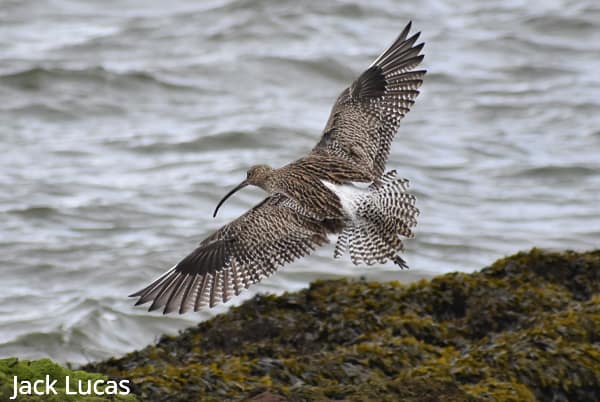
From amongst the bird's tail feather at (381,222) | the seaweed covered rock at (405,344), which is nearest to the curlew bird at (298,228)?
the bird's tail feather at (381,222)

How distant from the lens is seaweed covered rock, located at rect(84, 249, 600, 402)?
4.06 m

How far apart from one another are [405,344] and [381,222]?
3.15ft

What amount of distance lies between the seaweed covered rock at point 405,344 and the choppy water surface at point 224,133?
7.44 feet

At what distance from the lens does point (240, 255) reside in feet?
17.4

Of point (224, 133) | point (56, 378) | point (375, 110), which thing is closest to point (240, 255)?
point (375, 110)

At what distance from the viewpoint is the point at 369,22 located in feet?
49.5

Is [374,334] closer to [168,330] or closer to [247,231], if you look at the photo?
[247,231]

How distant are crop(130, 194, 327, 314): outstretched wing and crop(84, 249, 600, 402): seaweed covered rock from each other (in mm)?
140

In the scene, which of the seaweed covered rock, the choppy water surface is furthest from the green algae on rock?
the choppy water surface

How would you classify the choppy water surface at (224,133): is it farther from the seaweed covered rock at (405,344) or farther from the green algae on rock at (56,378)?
the green algae on rock at (56,378)

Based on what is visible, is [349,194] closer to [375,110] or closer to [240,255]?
[240,255]

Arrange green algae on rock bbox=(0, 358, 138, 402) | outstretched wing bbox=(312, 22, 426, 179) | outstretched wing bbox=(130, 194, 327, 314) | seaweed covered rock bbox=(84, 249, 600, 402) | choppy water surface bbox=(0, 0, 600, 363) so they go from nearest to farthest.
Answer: green algae on rock bbox=(0, 358, 138, 402)
seaweed covered rock bbox=(84, 249, 600, 402)
outstretched wing bbox=(130, 194, 327, 314)
outstretched wing bbox=(312, 22, 426, 179)
choppy water surface bbox=(0, 0, 600, 363)

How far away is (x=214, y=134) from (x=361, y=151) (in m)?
5.66

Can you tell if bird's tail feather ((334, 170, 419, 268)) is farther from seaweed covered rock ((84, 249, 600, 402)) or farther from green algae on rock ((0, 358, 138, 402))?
green algae on rock ((0, 358, 138, 402))
